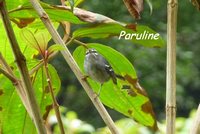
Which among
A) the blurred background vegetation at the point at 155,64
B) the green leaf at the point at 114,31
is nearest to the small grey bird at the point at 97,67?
the green leaf at the point at 114,31

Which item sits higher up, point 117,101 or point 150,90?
point 117,101

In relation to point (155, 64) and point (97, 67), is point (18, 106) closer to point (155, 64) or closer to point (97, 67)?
point (97, 67)

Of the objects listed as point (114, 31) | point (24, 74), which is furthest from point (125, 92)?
point (24, 74)

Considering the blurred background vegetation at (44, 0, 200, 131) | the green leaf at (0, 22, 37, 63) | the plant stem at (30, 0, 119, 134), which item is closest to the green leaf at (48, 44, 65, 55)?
the plant stem at (30, 0, 119, 134)

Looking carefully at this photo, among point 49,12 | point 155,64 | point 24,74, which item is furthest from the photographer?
point 155,64

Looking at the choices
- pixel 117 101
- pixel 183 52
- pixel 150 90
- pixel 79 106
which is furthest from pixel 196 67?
pixel 117 101

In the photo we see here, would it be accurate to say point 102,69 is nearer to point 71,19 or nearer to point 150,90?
point 71,19

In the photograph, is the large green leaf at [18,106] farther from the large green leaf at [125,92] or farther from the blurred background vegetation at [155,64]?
the blurred background vegetation at [155,64]
